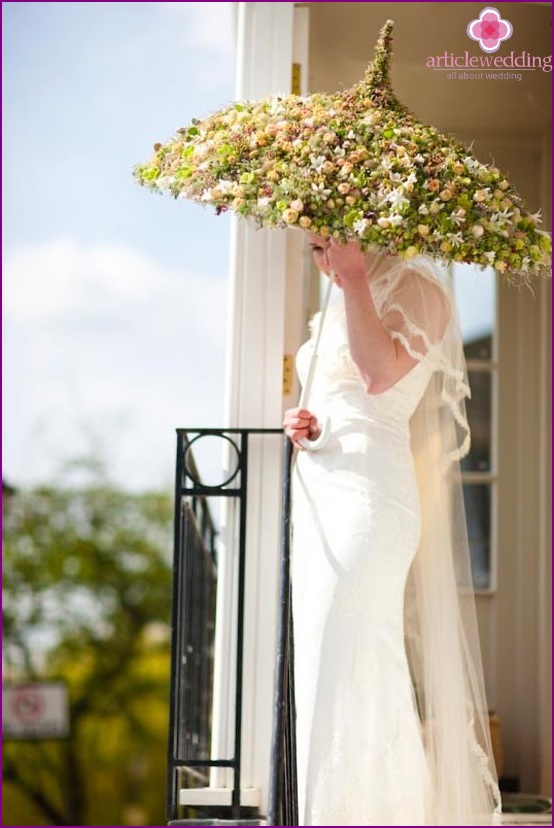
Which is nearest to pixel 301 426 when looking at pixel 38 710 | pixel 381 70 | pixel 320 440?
pixel 320 440

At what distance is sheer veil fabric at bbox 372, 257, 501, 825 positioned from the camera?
9.44ft

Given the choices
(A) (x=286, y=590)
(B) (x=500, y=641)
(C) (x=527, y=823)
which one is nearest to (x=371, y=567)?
(A) (x=286, y=590)

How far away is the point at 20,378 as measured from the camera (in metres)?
18.6


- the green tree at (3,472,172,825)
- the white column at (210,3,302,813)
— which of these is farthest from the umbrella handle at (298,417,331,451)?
the green tree at (3,472,172,825)

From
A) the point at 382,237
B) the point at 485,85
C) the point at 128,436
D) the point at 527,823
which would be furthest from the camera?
the point at 128,436

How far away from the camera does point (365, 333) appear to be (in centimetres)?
276

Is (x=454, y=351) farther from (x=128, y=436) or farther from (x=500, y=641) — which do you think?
(x=128, y=436)

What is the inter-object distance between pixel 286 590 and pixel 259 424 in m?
0.64

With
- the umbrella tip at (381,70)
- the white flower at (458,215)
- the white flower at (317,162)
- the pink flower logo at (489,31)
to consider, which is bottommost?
the white flower at (458,215)

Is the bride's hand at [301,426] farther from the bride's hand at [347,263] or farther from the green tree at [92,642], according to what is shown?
the green tree at [92,642]

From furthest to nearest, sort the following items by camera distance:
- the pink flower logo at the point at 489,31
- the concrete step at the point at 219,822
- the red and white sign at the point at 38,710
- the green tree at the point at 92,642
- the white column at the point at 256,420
Answer: the red and white sign at the point at 38,710
the green tree at the point at 92,642
the pink flower logo at the point at 489,31
the white column at the point at 256,420
the concrete step at the point at 219,822

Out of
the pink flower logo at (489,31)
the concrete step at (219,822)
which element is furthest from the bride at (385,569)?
the pink flower logo at (489,31)

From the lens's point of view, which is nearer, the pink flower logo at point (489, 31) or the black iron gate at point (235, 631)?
the black iron gate at point (235, 631)

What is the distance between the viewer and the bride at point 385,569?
2.75 m
